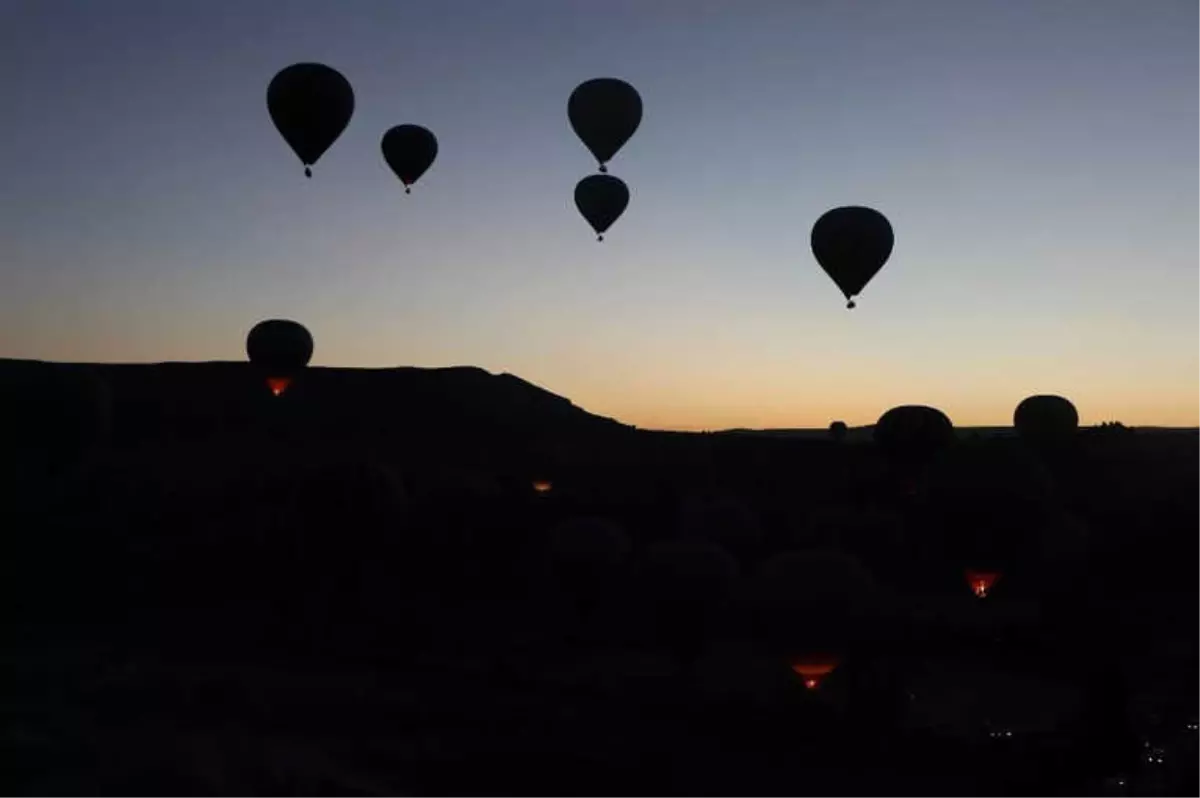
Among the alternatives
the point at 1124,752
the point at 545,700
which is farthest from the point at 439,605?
the point at 1124,752

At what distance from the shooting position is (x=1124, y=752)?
14.3 meters

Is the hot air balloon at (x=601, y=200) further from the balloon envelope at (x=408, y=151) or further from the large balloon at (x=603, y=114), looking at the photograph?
the balloon envelope at (x=408, y=151)

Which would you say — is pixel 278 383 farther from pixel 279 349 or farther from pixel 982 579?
pixel 982 579

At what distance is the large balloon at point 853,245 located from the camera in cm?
2164

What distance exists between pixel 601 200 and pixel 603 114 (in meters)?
2.92

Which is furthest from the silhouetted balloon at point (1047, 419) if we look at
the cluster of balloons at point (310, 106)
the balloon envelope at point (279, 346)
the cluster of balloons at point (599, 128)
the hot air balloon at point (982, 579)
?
the balloon envelope at point (279, 346)

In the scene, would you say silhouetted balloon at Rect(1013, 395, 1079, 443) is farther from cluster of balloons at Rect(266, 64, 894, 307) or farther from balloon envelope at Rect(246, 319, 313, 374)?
balloon envelope at Rect(246, 319, 313, 374)

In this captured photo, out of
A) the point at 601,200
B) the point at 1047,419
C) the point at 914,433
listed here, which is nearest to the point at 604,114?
the point at 601,200

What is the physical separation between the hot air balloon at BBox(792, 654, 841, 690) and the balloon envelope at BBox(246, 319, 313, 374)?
83.1 ft

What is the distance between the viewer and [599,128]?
24.0m

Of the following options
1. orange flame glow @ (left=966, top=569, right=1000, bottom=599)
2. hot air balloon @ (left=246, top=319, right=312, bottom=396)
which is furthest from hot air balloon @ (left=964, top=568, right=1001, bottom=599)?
hot air balloon @ (left=246, top=319, right=312, bottom=396)

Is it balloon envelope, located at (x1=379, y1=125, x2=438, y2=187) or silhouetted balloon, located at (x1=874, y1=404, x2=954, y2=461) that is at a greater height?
balloon envelope, located at (x1=379, y1=125, x2=438, y2=187)

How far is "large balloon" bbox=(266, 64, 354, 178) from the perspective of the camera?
22922 millimetres

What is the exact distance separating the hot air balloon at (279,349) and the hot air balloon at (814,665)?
25360 mm
